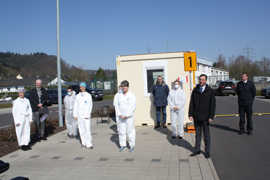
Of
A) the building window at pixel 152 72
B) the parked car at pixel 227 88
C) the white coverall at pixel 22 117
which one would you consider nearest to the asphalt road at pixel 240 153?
the building window at pixel 152 72

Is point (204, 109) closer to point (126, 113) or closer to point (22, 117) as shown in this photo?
point (126, 113)

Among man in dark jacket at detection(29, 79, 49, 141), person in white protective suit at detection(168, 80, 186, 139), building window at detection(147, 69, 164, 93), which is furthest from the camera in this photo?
building window at detection(147, 69, 164, 93)

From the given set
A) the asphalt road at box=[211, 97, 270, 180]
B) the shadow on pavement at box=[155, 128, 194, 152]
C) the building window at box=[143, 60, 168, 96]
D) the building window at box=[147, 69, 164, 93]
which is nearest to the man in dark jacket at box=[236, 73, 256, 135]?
the asphalt road at box=[211, 97, 270, 180]

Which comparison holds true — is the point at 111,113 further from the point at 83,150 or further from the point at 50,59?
the point at 50,59

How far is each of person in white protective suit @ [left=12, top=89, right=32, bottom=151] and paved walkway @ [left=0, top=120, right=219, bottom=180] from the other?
34 cm

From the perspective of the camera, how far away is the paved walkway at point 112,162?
5.32m

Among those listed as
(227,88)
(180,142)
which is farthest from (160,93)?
(227,88)

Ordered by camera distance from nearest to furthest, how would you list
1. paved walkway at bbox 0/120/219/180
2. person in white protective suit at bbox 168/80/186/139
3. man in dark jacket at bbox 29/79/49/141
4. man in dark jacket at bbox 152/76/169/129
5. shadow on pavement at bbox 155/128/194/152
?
paved walkway at bbox 0/120/219/180
shadow on pavement at bbox 155/128/194/152
person in white protective suit at bbox 168/80/186/139
man in dark jacket at bbox 29/79/49/141
man in dark jacket at bbox 152/76/169/129

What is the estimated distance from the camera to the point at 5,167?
2.39 m

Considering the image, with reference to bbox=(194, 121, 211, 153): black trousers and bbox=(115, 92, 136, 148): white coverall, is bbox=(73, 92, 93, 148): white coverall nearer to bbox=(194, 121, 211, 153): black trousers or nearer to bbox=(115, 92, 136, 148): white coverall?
bbox=(115, 92, 136, 148): white coverall

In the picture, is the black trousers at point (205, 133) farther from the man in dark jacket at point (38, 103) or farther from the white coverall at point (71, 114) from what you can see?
the man in dark jacket at point (38, 103)

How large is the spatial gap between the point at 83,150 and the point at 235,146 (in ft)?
13.6

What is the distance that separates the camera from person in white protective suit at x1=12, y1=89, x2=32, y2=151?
24.9 ft

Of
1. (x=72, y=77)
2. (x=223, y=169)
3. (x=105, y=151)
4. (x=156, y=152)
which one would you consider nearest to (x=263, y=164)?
(x=223, y=169)
